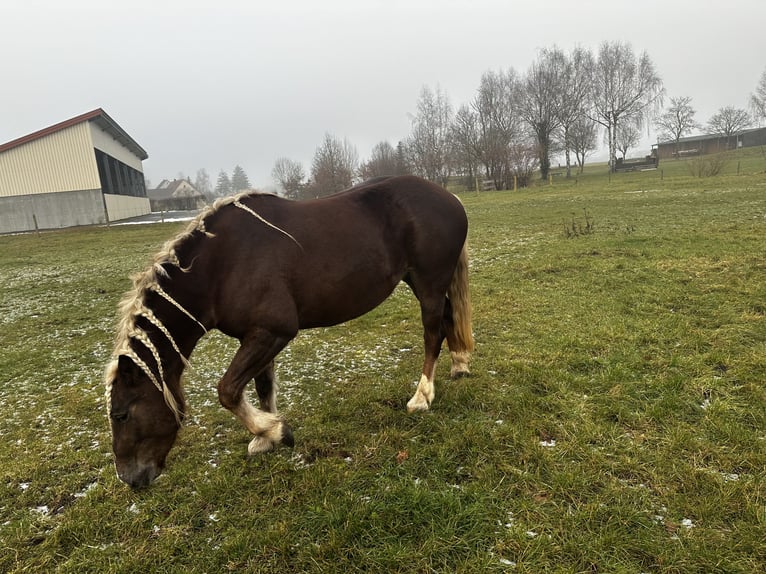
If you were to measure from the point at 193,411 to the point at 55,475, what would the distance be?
38.9 inches

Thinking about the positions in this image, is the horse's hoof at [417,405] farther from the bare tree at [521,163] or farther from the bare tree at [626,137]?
the bare tree at [626,137]

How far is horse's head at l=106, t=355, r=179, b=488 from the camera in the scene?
2.23 m

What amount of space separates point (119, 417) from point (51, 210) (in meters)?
34.3

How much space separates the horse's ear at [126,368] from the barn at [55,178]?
101 feet

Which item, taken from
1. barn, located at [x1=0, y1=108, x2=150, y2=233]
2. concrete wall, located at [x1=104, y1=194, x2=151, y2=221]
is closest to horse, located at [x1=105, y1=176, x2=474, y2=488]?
barn, located at [x1=0, y1=108, x2=150, y2=233]

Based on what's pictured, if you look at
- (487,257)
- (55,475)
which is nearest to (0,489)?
(55,475)

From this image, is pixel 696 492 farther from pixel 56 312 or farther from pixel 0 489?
pixel 56 312

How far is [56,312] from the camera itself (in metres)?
7.03

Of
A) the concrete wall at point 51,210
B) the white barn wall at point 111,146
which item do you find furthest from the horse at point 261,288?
the white barn wall at point 111,146

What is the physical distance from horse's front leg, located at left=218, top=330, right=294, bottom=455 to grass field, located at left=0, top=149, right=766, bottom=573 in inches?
5.6

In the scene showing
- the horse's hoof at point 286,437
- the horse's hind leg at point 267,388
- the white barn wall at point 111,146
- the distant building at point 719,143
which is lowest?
the horse's hoof at point 286,437

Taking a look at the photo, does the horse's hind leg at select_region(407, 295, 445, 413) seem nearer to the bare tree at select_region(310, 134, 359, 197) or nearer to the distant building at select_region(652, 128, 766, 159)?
the bare tree at select_region(310, 134, 359, 197)

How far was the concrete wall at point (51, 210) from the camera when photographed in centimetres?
2820

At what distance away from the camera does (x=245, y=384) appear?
257cm
